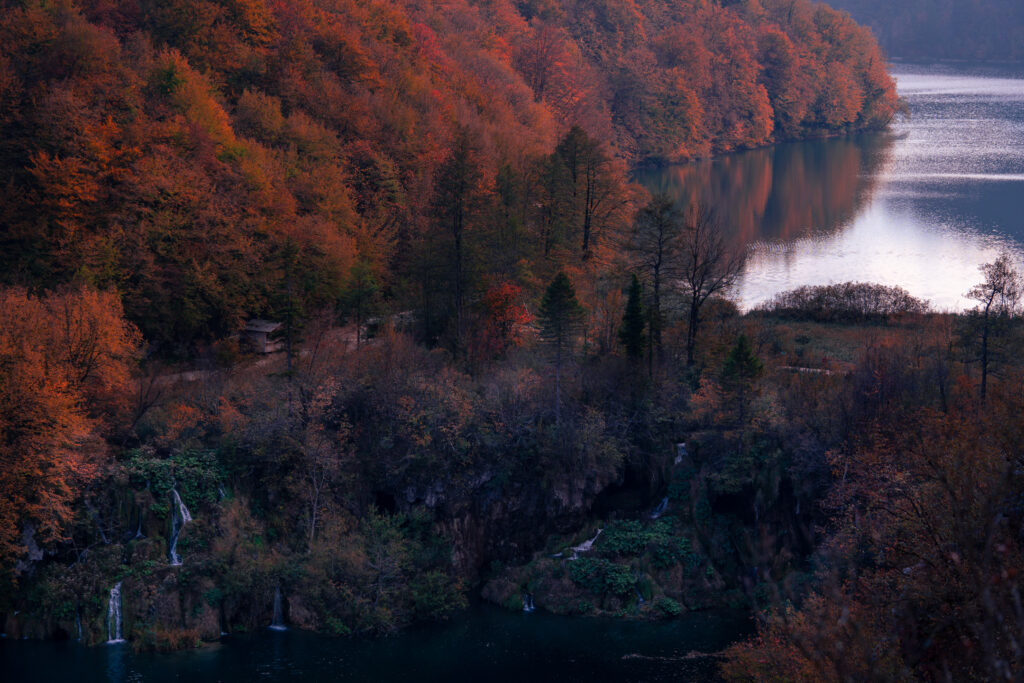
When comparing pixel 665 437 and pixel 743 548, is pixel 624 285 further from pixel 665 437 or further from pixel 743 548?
pixel 743 548

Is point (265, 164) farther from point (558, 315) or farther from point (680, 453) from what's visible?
point (680, 453)

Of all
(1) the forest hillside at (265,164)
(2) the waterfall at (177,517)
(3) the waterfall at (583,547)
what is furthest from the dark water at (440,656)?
(1) the forest hillside at (265,164)

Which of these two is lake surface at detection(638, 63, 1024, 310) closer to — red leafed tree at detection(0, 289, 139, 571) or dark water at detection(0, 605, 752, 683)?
dark water at detection(0, 605, 752, 683)

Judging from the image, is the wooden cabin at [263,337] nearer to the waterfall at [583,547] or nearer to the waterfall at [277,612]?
the waterfall at [277,612]

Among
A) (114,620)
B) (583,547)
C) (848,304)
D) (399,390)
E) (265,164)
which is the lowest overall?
(114,620)

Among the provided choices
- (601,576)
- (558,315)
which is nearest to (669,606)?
(601,576)

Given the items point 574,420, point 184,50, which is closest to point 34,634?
point 574,420

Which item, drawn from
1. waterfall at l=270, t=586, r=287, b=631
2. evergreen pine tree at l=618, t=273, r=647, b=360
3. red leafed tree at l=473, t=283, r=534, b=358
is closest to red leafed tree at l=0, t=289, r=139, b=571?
waterfall at l=270, t=586, r=287, b=631
